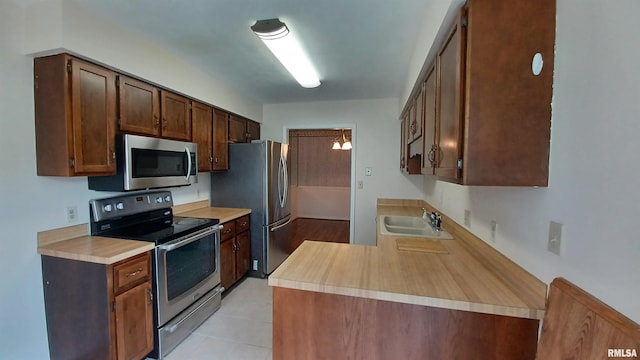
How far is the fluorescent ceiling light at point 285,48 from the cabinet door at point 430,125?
1.04 metres

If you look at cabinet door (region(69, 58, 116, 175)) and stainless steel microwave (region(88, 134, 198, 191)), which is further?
stainless steel microwave (region(88, 134, 198, 191))

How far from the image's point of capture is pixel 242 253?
127 inches

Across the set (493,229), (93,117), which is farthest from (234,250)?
(493,229)

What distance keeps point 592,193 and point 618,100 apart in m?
0.26

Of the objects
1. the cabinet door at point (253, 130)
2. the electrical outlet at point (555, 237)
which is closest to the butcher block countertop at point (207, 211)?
the cabinet door at point (253, 130)

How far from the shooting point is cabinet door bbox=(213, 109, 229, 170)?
3.18 metres

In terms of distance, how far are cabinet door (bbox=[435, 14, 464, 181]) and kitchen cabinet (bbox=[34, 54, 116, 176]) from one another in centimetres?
224

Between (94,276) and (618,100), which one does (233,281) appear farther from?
(618,100)

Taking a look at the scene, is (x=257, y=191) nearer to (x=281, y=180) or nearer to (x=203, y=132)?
(x=281, y=180)

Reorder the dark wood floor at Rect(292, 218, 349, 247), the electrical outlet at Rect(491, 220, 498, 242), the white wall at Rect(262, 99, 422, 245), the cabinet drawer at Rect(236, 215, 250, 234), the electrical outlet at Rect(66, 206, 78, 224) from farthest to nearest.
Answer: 1. the dark wood floor at Rect(292, 218, 349, 247)
2. the white wall at Rect(262, 99, 422, 245)
3. the cabinet drawer at Rect(236, 215, 250, 234)
4. the electrical outlet at Rect(66, 206, 78, 224)
5. the electrical outlet at Rect(491, 220, 498, 242)

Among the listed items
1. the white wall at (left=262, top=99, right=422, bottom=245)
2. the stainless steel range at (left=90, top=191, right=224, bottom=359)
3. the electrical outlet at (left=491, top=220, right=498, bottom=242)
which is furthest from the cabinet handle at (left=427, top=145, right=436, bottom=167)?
the white wall at (left=262, top=99, right=422, bottom=245)

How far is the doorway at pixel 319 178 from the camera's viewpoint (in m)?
7.20

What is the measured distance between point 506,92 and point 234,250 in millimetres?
2897

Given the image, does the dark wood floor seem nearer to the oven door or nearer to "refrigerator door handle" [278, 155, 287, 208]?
"refrigerator door handle" [278, 155, 287, 208]
